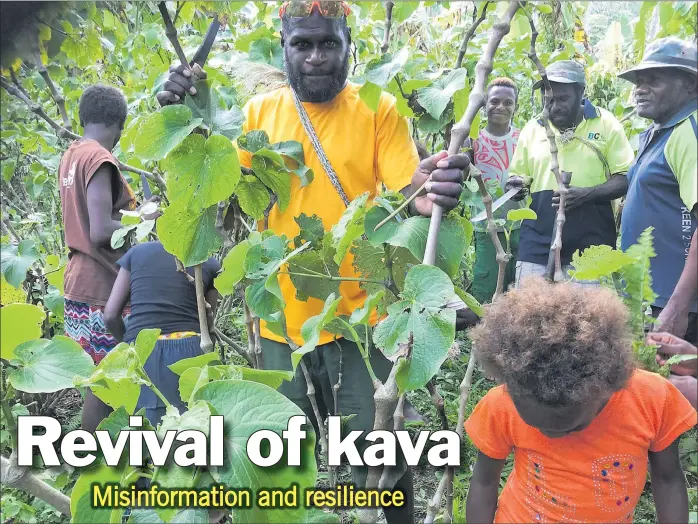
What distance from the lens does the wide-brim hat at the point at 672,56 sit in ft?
2.88

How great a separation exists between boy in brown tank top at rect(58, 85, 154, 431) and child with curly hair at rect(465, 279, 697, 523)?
4.16ft

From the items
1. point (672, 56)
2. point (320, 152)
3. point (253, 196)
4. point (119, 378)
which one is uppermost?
point (672, 56)

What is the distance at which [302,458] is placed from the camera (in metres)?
0.76

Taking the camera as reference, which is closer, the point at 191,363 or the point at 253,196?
the point at 191,363

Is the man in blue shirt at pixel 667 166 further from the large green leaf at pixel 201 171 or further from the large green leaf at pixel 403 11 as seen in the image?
the large green leaf at pixel 201 171

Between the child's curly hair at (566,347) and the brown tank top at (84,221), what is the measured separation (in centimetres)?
133

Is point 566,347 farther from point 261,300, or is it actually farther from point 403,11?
point 403,11

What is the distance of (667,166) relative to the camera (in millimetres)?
1424

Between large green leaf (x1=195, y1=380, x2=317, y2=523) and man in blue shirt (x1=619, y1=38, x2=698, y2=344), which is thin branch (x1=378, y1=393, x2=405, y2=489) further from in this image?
man in blue shirt (x1=619, y1=38, x2=698, y2=344)

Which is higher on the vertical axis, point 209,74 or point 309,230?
point 209,74

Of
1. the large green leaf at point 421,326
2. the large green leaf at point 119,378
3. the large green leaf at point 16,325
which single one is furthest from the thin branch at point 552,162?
the large green leaf at point 16,325

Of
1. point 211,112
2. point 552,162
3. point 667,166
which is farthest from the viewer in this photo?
point 667,166

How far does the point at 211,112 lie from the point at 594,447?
90 centimetres

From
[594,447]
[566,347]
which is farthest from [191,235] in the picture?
[594,447]
